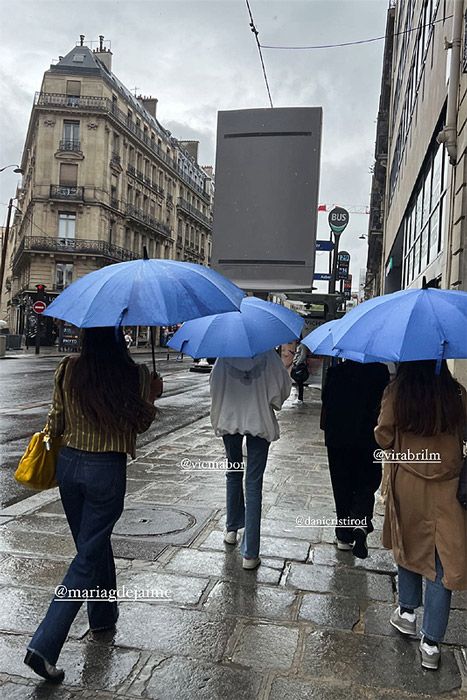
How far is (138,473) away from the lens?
7.32 m

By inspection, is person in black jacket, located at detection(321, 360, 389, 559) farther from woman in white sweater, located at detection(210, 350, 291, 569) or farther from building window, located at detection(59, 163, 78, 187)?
building window, located at detection(59, 163, 78, 187)

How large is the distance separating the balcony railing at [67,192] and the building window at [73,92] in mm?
6427

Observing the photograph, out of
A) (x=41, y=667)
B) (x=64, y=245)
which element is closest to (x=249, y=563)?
(x=41, y=667)

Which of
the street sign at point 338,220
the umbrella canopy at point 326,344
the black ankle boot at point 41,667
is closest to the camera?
the black ankle boot at point 41,667

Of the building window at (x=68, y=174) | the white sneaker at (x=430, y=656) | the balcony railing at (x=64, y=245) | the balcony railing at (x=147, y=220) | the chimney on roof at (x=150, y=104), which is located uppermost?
the chimney on roof at (x=150, y=104)

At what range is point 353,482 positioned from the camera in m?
4.97

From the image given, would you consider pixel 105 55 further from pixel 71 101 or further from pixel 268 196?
pixel 268 196

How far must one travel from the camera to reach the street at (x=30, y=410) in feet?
24.9

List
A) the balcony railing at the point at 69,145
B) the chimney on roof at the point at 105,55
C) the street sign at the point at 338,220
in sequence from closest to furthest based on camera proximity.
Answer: the street sign at the point at 338,220 → the balcony railing at the point at 69,145 → the chimney on roof at the point at 105,55

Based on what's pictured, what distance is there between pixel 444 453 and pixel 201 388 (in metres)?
17.0

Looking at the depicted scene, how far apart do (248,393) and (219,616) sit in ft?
5.26

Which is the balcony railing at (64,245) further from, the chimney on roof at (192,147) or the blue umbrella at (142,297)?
the blue umbrella at (142,297)

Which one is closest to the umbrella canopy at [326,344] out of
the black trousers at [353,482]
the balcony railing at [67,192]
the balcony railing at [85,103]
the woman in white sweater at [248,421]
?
the woman in white sweater at [248,421]

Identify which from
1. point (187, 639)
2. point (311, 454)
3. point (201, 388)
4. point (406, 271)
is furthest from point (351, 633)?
point (201, 388)
